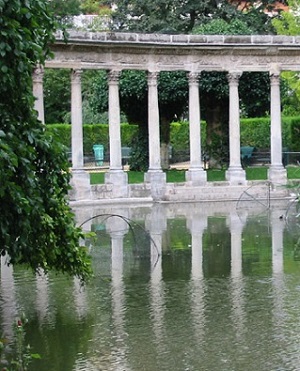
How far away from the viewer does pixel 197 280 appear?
20109 mm

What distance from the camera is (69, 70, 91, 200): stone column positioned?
39.5 metres

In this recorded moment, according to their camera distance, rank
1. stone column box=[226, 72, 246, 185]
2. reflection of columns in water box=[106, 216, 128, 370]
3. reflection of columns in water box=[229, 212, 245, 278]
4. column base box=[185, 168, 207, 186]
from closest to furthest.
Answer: reflection of columns in water box=[106, 216, 128, 370]
reflection of columns in water box=[229, 212, 245, 278]
column base box=[185, 168, 207, 186]
stone column box=[226, 72, 246, 185]

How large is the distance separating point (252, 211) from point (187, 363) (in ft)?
72.4

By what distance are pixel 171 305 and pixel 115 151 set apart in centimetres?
2395

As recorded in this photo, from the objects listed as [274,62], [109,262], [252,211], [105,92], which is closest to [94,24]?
[105,92]

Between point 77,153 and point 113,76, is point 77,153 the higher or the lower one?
the lower one

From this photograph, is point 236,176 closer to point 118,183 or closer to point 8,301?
point 118,183

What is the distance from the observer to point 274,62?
142 ft

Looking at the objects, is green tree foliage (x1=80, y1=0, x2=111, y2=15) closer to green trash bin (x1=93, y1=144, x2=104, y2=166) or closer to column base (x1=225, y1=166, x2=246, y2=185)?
green trash bin (x1=93, y1=144, x2=104, y2=166)

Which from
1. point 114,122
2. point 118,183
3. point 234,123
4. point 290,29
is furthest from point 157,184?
point 290,29

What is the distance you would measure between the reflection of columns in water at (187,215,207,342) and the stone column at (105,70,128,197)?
903cm

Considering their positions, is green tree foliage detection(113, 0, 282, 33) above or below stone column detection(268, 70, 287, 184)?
above

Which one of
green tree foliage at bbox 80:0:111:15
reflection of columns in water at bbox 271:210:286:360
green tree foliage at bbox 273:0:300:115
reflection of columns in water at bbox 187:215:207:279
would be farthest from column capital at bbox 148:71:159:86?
green tree foliage at bbox 80:0:111:15

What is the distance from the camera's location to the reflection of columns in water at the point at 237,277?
15.9 meters
